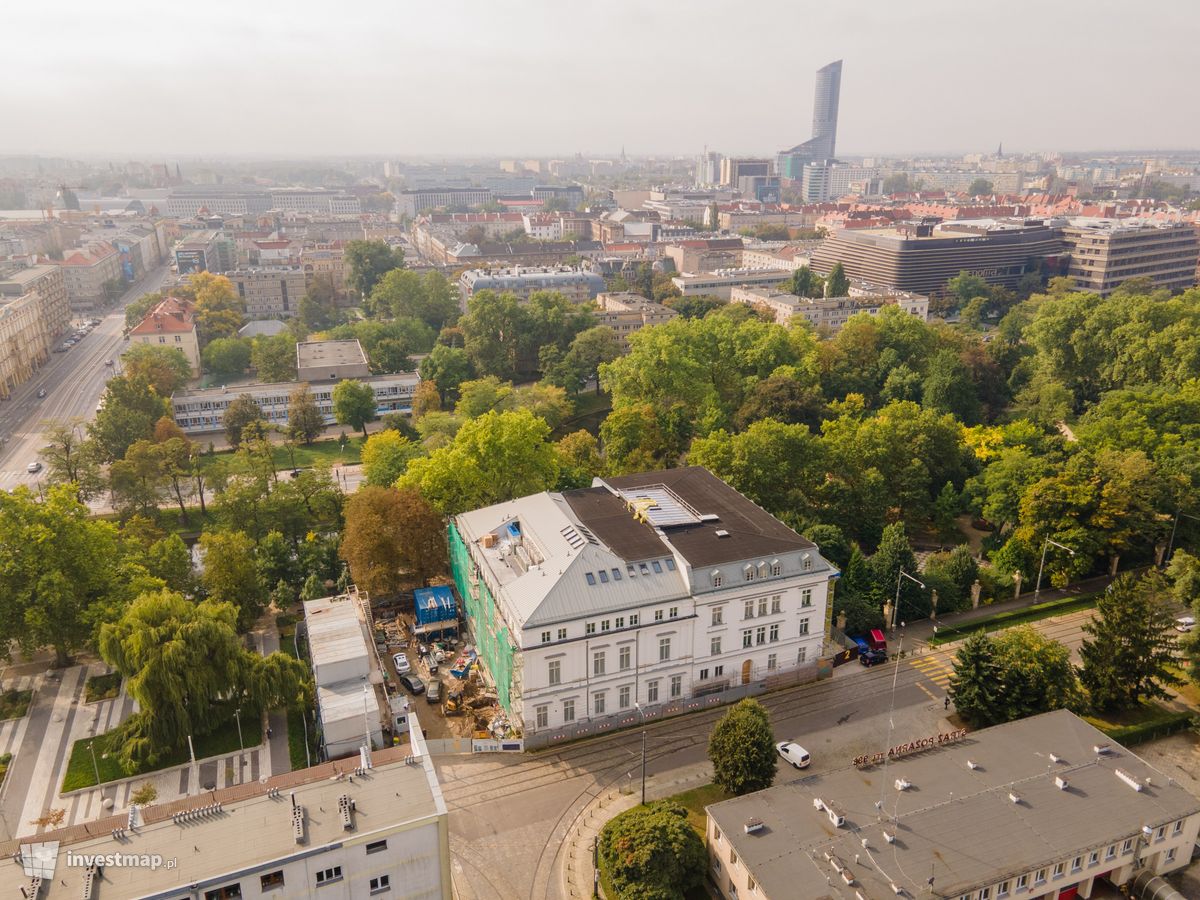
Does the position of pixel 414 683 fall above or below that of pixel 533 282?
below

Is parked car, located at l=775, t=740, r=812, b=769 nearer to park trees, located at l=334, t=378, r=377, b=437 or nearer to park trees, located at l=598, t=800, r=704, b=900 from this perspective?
park trees, located at l=598, t=800, r=704, b=900

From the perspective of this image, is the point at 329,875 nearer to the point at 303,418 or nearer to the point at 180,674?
the point at 180,674

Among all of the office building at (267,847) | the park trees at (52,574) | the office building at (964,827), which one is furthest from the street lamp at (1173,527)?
the park trees at (52,574)

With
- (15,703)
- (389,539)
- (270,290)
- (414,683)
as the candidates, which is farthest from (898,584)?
(270,290)

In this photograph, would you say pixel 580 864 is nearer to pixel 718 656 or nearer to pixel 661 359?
pixel 718 656

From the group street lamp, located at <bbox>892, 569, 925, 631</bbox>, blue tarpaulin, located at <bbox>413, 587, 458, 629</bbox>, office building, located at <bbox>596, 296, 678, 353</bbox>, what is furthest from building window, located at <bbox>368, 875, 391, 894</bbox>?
office building, located at <bbox>596, 296, 678, 353</bbox>

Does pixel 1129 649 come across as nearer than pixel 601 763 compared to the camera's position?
No
